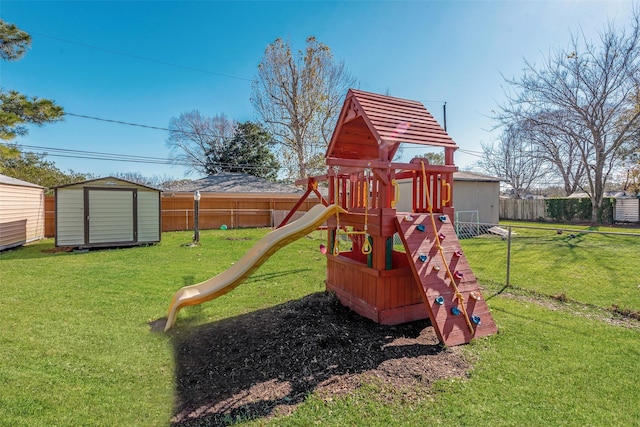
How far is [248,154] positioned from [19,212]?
55.8 feet

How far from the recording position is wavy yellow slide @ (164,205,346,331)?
3484mm

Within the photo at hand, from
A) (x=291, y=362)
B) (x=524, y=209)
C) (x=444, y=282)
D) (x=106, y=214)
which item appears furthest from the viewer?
(x=524, y=209)

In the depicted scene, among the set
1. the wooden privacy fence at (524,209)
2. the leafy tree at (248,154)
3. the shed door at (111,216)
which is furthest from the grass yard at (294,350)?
the leafy tree at (248,154)

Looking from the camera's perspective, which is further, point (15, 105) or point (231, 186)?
point (231, 186)

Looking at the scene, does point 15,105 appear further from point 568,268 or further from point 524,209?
point 524,209

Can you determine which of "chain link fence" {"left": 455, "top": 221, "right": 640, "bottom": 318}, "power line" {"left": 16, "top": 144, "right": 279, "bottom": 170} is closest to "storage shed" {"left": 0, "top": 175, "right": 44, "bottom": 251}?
"power line" {"left": 16, "top": 144, "right": 279, "bottom": 170}

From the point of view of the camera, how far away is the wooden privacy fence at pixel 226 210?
50.1 feet

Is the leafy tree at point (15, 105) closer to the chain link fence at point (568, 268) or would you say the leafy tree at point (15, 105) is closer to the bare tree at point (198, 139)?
the chain link fence at point (568, 268)

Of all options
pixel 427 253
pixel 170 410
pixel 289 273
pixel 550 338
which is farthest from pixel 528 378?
pixel 289 273

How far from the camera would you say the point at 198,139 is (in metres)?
26.4

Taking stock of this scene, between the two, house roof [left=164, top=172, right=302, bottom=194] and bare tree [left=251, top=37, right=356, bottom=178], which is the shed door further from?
bare tree [left=251, top=37, right=356, bottom=178]

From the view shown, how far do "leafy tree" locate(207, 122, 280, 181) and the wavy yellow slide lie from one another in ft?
72.9

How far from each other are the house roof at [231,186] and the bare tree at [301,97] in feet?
6.49

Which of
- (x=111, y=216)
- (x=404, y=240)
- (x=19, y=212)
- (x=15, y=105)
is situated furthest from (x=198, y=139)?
(x=404, y=240)
